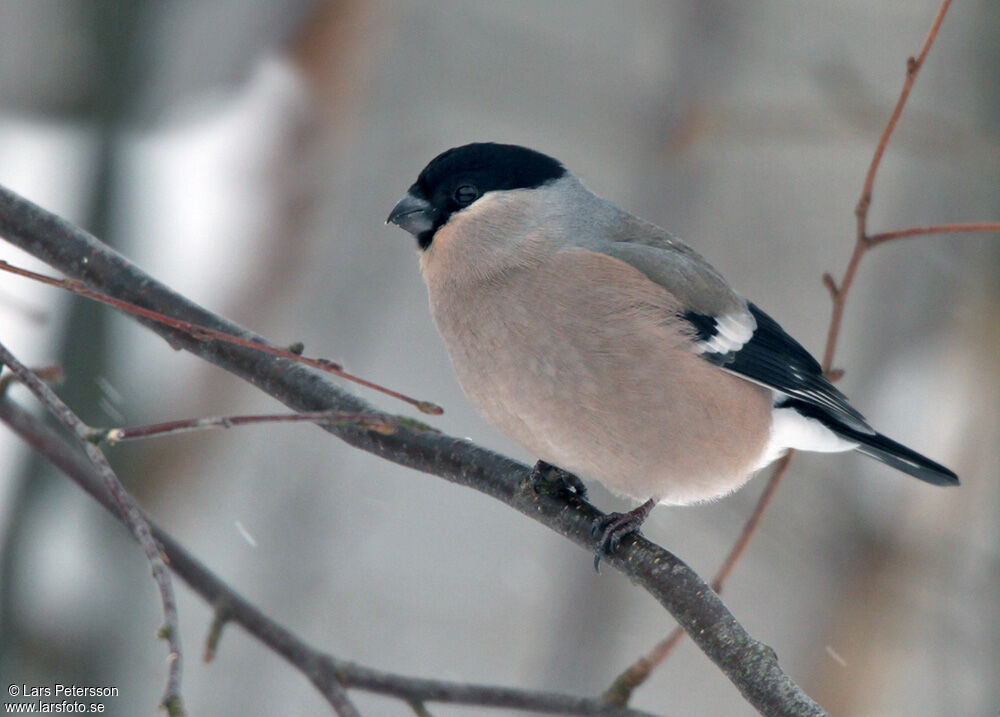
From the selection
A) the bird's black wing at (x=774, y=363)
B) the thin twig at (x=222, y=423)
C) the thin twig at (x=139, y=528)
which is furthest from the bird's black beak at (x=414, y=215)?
the thin twig at (x=139, y=528)

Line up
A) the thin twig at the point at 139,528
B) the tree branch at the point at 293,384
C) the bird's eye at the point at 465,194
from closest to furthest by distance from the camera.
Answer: the thin twig at the point at 139,528 < the tree branch at the point at 293,384 < the bird's eye at the point at 465,194

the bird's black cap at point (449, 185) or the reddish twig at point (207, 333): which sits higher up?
the bird's black cap at point (449, 185)

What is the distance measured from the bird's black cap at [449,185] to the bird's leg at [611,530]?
1172 mm

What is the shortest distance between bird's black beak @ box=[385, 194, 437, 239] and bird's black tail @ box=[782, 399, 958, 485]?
4.64 feet

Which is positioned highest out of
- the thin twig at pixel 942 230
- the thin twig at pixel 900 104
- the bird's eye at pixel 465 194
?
the thin twig at pixel 900 104

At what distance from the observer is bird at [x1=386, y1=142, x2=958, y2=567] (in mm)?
2947

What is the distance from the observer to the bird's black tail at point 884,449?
3.29m

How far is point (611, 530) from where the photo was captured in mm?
2754

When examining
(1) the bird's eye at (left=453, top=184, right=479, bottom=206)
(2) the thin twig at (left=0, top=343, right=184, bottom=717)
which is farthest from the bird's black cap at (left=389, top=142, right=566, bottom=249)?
(2) the thin twig at (left=0, top=343, right=184, bottom=717)

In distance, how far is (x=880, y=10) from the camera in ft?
31.3

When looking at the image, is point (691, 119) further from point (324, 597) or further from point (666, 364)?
point (324, 597)

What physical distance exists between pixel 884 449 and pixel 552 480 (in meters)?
1.30

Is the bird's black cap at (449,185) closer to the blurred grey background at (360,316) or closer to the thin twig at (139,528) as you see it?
the blurred grey background at (360,316)

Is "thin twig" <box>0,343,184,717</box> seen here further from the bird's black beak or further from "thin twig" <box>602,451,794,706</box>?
the bird's black beak
